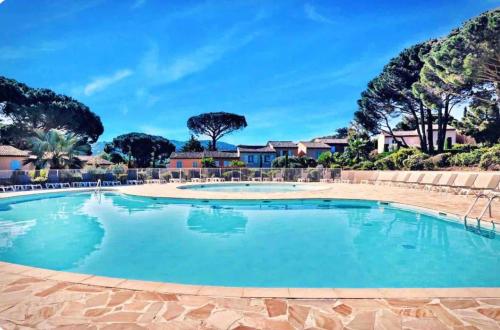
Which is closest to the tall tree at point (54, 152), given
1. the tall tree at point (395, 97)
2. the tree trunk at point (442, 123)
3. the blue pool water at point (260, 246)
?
the blue pool water at point (260, 246)

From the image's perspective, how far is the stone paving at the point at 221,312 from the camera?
8.57 feet

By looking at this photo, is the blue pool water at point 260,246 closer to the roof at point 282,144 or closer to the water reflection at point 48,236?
the water reflection at point 48,236

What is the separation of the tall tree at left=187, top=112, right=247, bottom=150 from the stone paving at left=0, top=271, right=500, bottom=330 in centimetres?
4338

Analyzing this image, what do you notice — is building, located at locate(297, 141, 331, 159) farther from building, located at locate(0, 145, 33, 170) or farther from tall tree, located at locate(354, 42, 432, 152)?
building, located at locate(0, 145, 33, 170)

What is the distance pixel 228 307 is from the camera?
9.59 feet

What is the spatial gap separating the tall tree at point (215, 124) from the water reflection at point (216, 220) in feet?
117

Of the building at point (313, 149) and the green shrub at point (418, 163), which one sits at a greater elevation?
the building at point (313, 149)

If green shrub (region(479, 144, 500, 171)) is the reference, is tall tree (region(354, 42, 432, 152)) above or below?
above

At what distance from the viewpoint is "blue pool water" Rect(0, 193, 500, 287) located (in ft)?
15.7

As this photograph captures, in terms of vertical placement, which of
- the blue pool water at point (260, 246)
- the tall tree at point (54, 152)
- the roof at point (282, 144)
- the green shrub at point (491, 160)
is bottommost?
the blue pool water at point (260, 246)

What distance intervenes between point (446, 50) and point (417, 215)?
14277mm

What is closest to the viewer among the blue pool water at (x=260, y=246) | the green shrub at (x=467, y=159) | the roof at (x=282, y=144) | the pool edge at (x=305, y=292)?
the pool edge at (x=305, y=292)

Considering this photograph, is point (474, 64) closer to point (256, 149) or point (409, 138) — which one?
point (409, 138)

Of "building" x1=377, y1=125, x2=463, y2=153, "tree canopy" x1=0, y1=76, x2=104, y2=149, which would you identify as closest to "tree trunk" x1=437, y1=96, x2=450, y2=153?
"building" x1=377, y1=125, x2=463, y2=153
